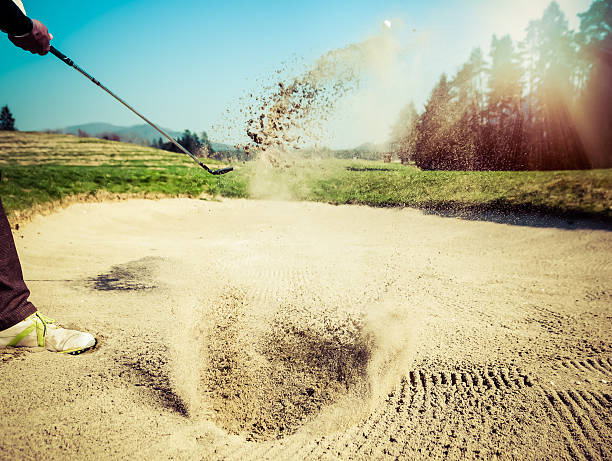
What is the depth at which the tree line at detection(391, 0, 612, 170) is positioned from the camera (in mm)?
9203

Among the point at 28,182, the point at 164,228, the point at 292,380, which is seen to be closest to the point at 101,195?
the point at 28,182

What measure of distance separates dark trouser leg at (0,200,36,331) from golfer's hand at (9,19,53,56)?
1.35 metres

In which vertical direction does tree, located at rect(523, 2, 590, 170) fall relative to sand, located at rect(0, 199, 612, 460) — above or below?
above

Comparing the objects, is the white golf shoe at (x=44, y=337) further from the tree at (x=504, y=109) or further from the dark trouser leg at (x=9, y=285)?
the tree at (x=504, y=109)

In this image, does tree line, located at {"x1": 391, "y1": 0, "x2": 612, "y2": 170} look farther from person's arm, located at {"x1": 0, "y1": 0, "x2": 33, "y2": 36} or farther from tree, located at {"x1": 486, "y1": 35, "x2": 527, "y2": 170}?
person's arm, located at {"x1": 0, "y1": 0, "x2": 33, "y2": 36}

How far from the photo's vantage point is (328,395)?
6.72 feet

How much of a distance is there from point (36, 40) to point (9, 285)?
194 centimetres

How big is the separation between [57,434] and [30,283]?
2.75 m

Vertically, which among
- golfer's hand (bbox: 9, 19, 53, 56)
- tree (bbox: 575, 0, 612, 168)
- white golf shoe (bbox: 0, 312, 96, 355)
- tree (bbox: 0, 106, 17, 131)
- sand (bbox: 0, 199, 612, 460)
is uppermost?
tree (bbox: 0, 106, 17, 131)

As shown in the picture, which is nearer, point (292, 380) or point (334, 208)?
point (292, 380)

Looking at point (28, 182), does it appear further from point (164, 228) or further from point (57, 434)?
point (57, 434)

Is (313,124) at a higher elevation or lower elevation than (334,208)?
higher

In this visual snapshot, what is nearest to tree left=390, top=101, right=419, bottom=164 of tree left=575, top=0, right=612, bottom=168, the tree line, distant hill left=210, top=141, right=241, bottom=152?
the tree line

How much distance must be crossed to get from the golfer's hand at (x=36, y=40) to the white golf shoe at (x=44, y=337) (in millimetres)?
2137
